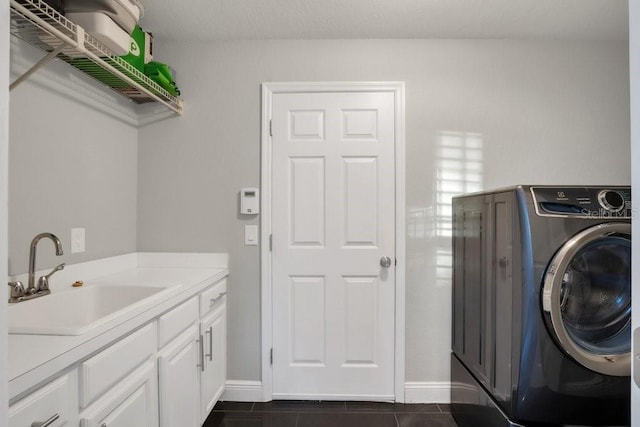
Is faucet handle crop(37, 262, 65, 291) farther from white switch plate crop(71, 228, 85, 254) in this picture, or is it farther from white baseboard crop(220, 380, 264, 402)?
white baseboard crop(220, 380, 264, 402)

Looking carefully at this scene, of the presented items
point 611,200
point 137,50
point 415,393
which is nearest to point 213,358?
point 415,393

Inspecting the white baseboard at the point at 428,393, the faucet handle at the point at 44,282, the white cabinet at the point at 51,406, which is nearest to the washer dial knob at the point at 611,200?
the white baseboard at the point at 428,393

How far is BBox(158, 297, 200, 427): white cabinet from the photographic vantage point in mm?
1525

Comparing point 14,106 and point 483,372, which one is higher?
point 14,106

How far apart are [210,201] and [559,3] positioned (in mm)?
2332

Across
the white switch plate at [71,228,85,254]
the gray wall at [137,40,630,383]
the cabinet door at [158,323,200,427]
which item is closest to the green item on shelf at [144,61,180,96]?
the gray wall at [137,40,630,383]

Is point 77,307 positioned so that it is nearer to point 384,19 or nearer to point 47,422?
point 47,422

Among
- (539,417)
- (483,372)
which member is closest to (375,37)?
(483,372)

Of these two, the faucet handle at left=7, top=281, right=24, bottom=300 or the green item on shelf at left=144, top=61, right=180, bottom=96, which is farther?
the green item on shelf at left=144, top=61, right=180, bottom=96

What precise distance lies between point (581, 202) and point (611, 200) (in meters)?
0.13

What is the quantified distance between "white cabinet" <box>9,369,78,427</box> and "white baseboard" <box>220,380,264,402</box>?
1.46 meters

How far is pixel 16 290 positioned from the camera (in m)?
1.44

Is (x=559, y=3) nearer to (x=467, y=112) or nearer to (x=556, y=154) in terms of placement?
(x=467, y=112)

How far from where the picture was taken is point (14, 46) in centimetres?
151
